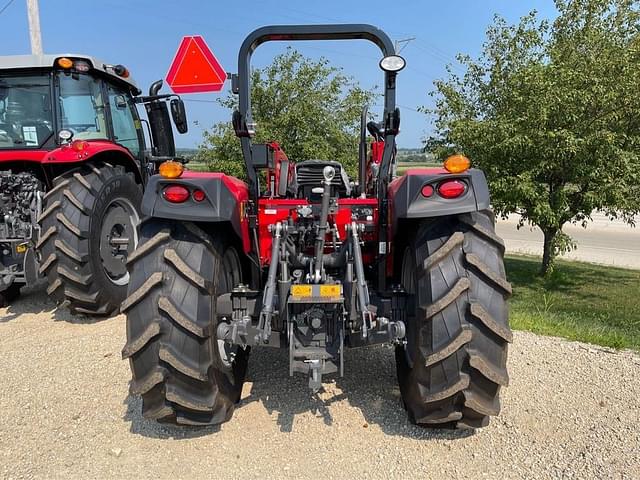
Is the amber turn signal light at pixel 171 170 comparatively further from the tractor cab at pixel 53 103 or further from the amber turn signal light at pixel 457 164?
the tractor cab at pixel 53 103

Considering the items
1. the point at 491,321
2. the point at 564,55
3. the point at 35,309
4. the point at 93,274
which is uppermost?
the point at 564,55

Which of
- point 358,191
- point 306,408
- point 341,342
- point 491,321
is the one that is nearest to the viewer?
point 491,321

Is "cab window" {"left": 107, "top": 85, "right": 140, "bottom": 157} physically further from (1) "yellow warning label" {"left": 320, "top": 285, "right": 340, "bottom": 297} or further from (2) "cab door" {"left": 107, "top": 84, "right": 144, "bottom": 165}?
(1) "yellow warning label" {"left": 320, "top": 285, "right": 340, "bottom": 297}

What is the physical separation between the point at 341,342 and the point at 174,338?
0.89 metres

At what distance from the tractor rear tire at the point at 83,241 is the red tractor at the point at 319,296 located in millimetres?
2414

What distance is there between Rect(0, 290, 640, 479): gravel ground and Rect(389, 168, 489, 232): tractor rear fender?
4.19 ft

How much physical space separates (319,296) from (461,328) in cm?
75

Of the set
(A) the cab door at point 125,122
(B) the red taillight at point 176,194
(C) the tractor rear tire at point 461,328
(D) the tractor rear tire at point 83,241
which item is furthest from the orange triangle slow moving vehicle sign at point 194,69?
(C) the tractor rear tire at point 461,328

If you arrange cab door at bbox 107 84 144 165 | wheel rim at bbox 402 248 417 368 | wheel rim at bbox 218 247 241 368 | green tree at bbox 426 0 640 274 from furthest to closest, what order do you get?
green tree at bbox 426 0 640 274
cab door at bbox 107 84 144 165
wheel rim at bbox 218 247 241 368
wheel rim at bbox 402 248 417 368

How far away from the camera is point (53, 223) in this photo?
4.84 metres

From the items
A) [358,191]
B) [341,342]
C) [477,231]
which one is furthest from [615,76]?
→ [341,342]

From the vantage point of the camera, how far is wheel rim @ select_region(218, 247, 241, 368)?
305 centimetres

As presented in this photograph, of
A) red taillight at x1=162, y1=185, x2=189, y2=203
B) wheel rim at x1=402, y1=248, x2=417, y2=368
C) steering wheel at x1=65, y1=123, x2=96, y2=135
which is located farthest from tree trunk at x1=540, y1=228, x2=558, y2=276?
red taillight at x1=162, y1=185, x2=189, y2=203

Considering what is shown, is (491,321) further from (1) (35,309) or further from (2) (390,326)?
(1) (35,309)
